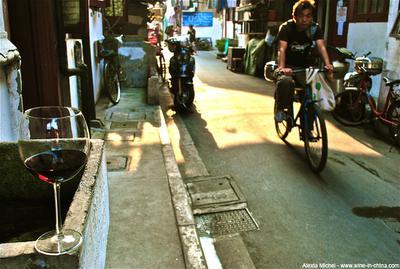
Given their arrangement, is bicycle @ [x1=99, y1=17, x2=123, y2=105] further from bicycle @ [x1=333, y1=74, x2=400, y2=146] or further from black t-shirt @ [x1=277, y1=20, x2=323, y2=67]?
bicycle @ [x1=333, y1=74, x2=400, y2=146]

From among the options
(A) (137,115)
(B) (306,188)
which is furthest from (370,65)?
(A) (137,115)

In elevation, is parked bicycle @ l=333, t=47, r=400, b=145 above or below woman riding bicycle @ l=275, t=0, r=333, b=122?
below

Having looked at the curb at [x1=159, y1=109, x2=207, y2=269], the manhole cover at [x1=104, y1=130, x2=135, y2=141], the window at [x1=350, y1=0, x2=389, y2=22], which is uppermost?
the window at [x1=350, y1=0, x2=389, y2=22]

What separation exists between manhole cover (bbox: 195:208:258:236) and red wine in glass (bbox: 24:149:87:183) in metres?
2.64

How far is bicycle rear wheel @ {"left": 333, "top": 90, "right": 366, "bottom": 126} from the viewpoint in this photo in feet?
27.1

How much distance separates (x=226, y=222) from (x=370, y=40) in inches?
331

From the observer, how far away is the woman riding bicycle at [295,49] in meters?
6.09

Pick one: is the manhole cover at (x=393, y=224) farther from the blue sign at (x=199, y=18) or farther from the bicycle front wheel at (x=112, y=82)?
the blue sign at (x=199, y=18)

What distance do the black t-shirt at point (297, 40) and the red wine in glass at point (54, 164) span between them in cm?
513

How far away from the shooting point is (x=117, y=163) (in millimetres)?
5500

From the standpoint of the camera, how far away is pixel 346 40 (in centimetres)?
1216

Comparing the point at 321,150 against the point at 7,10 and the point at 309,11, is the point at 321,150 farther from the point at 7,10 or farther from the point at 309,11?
the point at 7,10

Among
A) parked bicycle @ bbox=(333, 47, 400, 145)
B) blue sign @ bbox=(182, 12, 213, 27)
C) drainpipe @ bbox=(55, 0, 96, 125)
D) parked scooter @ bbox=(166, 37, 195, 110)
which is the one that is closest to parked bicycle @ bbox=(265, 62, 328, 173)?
parked bicycle @ bbox=(333, 47, 400, 145)

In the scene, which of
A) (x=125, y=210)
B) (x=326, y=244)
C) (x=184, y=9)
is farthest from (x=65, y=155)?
(x=184, y=9)
